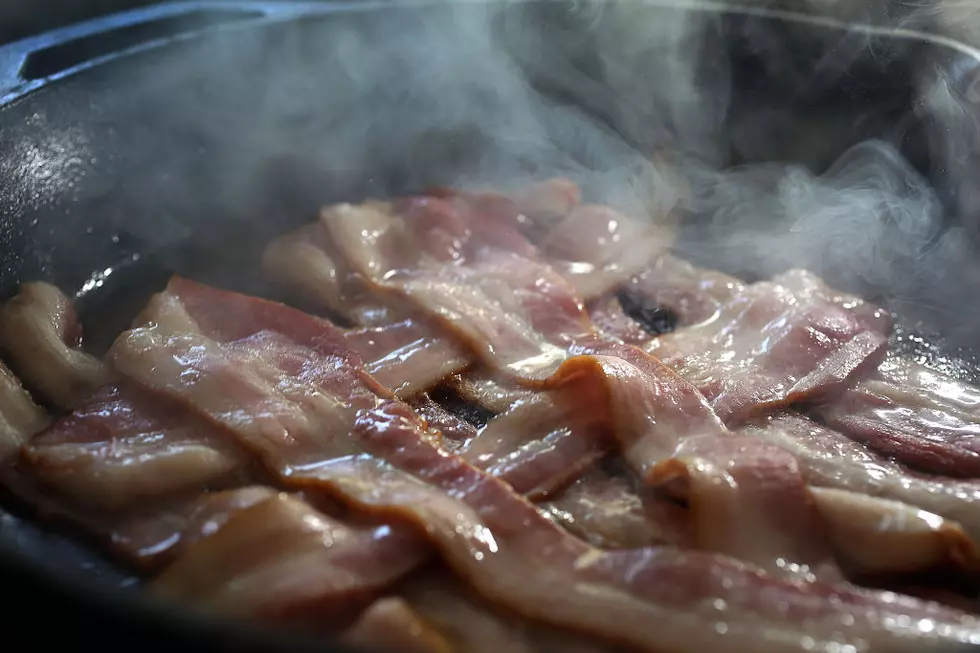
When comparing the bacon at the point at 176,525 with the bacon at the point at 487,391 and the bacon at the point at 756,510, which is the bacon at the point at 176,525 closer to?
the bacon at the point at 487,391

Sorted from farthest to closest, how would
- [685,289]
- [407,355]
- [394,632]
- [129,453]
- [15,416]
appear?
[685,289]
[407,355]
[15,416]
[129,453]
[394,632]

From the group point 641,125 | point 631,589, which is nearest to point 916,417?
point 631,589

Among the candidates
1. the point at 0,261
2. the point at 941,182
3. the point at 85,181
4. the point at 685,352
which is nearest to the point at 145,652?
the point at 685,352

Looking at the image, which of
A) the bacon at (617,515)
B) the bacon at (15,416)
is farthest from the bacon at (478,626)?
the bacon at (15,416)

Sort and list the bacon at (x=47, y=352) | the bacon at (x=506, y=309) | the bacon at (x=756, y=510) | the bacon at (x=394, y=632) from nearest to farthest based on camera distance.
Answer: the bacon at (x=394, y=632) < the bacon at (x=756, y=510) < the bacon at (x=47, y=352) < the bacon at (x=506, y=309)

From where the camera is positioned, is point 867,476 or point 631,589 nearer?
point 631,589

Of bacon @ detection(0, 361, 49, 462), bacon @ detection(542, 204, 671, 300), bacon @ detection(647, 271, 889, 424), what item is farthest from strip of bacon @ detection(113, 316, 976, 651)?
bacon @ detection(542, 204, 671, 300)

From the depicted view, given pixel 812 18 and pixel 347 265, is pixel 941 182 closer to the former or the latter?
pixel 812 18

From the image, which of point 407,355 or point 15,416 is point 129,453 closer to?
point 15,416
